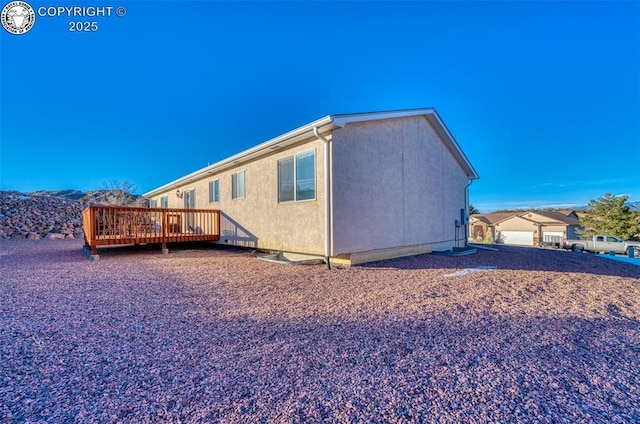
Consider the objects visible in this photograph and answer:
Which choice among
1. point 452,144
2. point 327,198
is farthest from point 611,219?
point 327,198

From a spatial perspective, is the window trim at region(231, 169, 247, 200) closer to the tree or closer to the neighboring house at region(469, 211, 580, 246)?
the tree

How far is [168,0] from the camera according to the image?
8.55 m

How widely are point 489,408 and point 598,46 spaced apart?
1681cm

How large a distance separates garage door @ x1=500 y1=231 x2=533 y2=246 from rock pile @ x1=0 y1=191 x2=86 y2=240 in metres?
41.5

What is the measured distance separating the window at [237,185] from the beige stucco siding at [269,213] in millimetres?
147

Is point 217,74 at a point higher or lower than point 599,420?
higher

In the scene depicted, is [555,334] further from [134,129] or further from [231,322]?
[134,129]

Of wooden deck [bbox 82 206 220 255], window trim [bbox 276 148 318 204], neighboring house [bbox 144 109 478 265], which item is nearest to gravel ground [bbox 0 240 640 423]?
neighboring house [bbox 144 109 478 265]

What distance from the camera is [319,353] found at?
2.27m

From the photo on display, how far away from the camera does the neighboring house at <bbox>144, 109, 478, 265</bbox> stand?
6.38 meters

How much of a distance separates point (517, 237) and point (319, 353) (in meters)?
39.5

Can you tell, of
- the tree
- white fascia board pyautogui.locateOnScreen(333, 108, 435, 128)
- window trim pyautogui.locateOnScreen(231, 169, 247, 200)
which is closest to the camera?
white fascia board pyautogui.locateOnScreen(333, 108, 435, 128)

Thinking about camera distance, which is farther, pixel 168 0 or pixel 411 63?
pixel 411 63

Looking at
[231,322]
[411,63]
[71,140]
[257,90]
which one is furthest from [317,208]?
[71,140]
